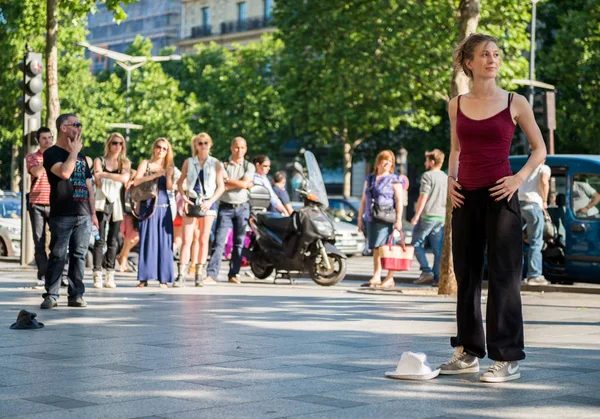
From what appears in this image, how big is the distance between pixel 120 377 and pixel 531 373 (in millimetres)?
2376

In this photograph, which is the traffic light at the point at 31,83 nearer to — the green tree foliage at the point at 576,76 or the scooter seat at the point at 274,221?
the scooter seat at the point at 274,221

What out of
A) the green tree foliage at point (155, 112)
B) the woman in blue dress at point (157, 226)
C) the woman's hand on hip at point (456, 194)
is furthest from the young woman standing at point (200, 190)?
the green tree foliage at point (155, 112)

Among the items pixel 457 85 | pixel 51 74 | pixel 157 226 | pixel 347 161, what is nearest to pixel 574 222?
pixel 457 85

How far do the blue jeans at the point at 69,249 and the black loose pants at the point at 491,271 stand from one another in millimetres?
5247

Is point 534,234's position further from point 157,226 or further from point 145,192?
point 145,192

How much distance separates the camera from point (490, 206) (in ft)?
23.7

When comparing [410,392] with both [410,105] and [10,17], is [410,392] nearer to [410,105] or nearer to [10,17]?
[410,105]

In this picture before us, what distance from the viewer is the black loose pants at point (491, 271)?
7188 millimetres

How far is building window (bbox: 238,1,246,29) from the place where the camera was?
257ft

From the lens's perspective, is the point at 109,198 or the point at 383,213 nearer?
the point at 109,198

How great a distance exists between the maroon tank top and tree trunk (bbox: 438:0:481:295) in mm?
6671

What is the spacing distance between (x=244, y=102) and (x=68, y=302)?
5108 cm

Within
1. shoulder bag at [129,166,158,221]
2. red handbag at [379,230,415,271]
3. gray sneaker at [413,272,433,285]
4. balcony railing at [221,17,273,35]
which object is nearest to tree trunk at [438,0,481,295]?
red handbag at [379,230,415,271]

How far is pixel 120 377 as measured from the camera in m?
7.14
